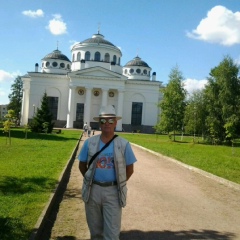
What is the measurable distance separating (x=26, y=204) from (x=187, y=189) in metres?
4.94

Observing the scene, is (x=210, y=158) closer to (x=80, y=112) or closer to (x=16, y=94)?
(x=80, y=112)

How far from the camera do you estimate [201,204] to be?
314 inches

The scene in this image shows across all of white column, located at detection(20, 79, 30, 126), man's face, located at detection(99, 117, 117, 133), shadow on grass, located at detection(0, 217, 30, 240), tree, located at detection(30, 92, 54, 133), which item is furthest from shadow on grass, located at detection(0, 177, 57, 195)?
white column, located at detection(20, 79, 30, 126)

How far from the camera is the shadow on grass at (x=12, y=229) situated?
4982 mm

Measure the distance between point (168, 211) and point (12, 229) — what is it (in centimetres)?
335

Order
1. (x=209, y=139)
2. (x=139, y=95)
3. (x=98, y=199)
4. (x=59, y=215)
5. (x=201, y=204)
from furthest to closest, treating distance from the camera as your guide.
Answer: (x=139, y=95) → (x=209, y=139) → (x=201, y=204) → (x=59, y=215) → (x=98, y=199)

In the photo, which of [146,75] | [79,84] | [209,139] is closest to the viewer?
[209,139]

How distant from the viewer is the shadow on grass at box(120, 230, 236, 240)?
551 centimetres

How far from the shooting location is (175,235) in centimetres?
564

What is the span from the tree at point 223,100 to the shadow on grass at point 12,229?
3379 centimetres

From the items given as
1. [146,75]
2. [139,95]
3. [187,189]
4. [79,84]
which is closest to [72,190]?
[187,189]

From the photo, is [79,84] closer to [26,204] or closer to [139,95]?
[139,95]

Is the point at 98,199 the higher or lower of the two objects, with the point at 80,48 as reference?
lower

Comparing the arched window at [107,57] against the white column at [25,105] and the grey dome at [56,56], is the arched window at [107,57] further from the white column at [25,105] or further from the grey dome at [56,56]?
the white column at [25,105]
